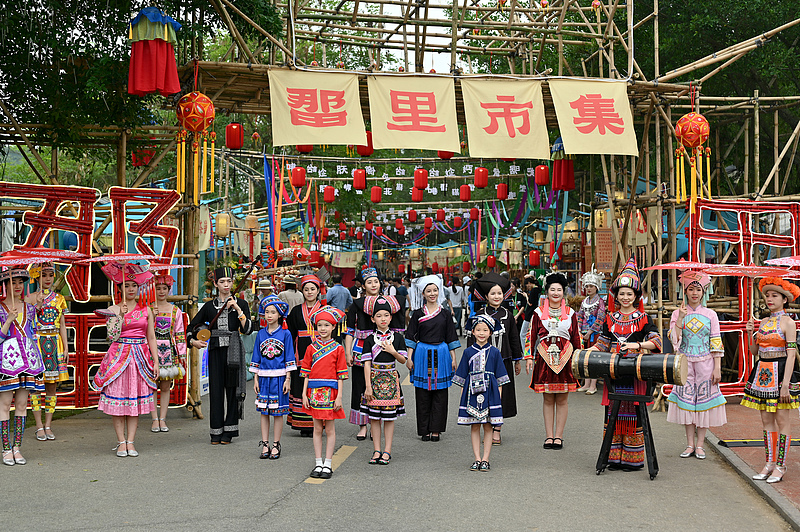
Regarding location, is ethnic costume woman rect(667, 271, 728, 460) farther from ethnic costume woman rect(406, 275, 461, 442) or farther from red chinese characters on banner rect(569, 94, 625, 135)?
red chinese characters on banner rect(569, 94, 625, 135)

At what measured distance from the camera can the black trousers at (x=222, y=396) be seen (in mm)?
8445

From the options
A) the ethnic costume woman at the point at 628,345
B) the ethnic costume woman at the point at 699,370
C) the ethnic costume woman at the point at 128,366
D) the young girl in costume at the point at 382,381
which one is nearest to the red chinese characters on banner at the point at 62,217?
the ethnic costume woman at the point at 128,366

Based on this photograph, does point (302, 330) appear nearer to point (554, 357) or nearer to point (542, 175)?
point (554, 357)

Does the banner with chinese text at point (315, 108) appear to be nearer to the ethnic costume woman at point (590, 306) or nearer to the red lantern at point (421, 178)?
the ethnic costume woman at point (590, 306)

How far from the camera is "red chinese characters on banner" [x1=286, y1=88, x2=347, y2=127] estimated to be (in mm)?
10143

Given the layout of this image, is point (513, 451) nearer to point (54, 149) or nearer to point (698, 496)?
point (698, 496)

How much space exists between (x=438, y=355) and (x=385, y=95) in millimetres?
4026

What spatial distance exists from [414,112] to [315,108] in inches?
52.8

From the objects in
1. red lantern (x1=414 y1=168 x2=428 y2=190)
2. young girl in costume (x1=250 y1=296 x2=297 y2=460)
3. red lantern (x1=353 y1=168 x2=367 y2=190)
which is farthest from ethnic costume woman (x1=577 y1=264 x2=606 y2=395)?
red lantern (x1=353 y1=168 x2=367 y2=190)

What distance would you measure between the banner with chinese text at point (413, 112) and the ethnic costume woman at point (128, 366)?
3.84 m

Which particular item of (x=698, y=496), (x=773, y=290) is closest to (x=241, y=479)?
(x=698, y=496)

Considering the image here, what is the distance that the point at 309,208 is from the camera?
2270 centimetres

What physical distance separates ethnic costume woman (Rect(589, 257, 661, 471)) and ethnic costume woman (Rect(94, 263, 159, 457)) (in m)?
4.50

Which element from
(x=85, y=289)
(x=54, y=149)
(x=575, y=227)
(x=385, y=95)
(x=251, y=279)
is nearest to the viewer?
(x=85, y=289)
